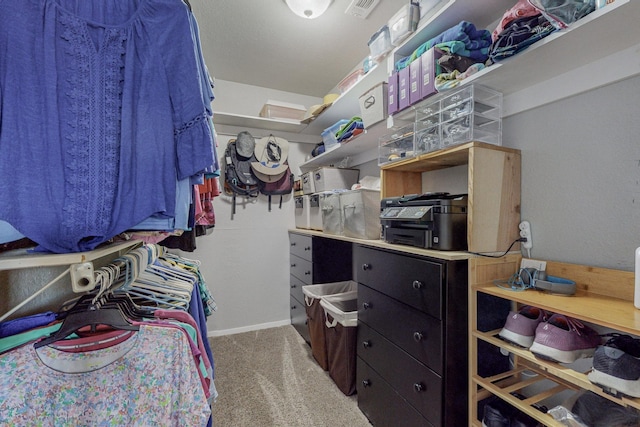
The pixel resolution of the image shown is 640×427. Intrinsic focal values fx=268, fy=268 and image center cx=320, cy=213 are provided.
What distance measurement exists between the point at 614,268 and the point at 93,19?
1822 millimetres

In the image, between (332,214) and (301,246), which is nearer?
(332,214)

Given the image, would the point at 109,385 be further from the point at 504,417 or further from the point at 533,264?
the point at 533,264

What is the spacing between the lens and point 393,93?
1.50m

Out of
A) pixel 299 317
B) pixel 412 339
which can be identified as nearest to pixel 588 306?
pixel 412 339

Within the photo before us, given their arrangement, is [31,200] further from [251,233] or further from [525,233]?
[251,233]

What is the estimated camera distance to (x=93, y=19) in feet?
2.28

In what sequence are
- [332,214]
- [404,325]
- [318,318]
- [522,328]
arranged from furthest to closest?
[332,214]
[318,318]
[404,325]
[522,328]

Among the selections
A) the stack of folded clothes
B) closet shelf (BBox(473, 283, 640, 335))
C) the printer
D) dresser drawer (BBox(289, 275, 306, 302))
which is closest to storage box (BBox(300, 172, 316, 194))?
the stack of folded clothes

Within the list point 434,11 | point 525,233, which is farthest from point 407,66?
point 525,233

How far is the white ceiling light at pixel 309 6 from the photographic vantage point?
1605 millimetres

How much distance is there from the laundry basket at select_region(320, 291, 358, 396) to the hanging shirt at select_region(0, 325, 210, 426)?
42.3 inches

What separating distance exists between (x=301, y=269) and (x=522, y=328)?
1.89 m

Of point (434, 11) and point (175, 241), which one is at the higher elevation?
point (434, 11)

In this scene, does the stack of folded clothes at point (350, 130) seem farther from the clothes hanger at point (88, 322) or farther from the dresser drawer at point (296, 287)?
the clothes hanger at point (88, 322)
